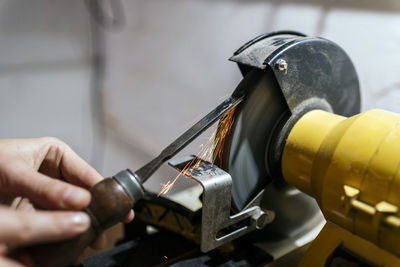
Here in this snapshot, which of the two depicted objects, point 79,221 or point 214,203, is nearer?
point 79,221

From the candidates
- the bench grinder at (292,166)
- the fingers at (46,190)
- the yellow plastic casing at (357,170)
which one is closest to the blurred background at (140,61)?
the bench grinder at (292,166)

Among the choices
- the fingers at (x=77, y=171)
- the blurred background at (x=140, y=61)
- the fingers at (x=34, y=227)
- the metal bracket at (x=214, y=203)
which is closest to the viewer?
the fingers at (x=34, y=227)

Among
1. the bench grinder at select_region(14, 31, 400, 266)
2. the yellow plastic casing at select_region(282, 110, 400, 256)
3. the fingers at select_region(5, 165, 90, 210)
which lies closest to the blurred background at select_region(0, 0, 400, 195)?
the bench grinder at select_region(14, 31, 400, 266)

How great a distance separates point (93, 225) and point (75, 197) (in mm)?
51

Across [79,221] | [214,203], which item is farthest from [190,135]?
[79,221]

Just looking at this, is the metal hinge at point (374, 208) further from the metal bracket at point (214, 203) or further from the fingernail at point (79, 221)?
the fingernail at point (79, 221)

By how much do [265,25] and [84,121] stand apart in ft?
4.52

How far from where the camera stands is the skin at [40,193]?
0.50m

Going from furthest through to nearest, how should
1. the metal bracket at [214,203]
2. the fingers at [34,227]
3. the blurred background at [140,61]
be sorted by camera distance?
the blurred background at [140,61] < the metal bracket at [214,203] < the fingers at [34,227]

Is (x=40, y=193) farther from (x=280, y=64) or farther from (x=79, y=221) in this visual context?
(x=280, y=64)

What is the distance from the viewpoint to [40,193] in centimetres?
59

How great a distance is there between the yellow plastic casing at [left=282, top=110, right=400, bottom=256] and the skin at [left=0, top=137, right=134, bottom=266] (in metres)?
0.42

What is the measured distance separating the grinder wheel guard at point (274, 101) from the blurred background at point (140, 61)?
339 mm

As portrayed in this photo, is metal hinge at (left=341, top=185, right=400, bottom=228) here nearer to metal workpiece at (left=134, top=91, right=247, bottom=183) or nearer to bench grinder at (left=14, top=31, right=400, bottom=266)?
bench grinder at (left=14, top=31, right=400, bottom=266)
